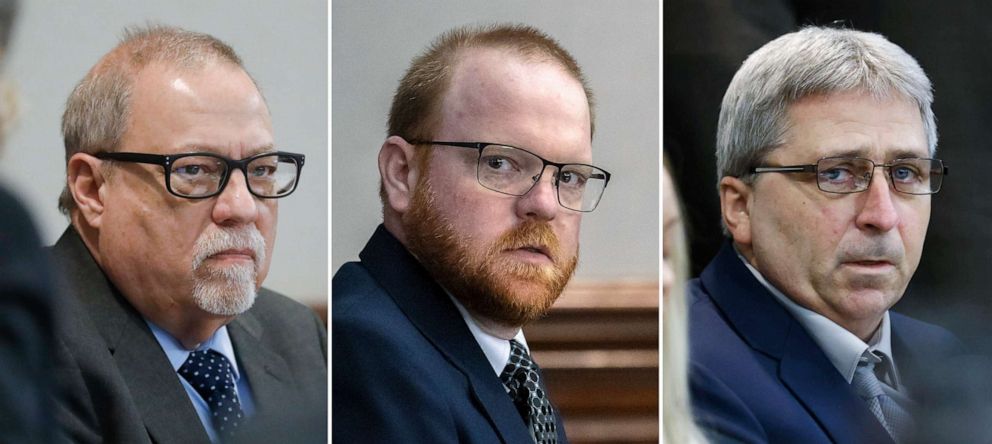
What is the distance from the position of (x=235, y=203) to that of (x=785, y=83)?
159 centimetres

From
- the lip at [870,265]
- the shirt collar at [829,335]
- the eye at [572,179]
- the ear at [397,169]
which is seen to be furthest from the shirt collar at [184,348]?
the lip at [870,265]

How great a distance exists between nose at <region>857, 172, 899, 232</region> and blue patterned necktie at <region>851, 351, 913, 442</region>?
0.39 meters

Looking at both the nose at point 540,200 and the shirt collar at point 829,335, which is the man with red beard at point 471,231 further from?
the shirt collar at point 829,335

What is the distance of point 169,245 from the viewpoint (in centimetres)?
340

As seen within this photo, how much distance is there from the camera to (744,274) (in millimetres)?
3910

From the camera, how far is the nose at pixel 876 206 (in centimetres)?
389

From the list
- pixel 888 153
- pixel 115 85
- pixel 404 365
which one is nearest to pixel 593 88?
pixel 888 153

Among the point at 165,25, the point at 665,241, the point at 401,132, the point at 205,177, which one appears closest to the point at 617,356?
the point at 665,241

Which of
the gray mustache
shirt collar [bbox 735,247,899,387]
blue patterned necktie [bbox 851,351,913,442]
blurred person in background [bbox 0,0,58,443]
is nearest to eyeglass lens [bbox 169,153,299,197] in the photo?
the gray mustache

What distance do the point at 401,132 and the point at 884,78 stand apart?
1417mm

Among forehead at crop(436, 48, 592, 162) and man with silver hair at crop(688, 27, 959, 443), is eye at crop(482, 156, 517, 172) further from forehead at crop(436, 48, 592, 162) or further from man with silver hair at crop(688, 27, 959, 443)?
man with silver hair at crop(688, 27, 959, 443)

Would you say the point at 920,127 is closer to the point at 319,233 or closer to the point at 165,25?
the point at 319,233

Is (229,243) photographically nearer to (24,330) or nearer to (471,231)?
(24,330)

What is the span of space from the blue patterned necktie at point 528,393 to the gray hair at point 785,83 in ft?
2.55
